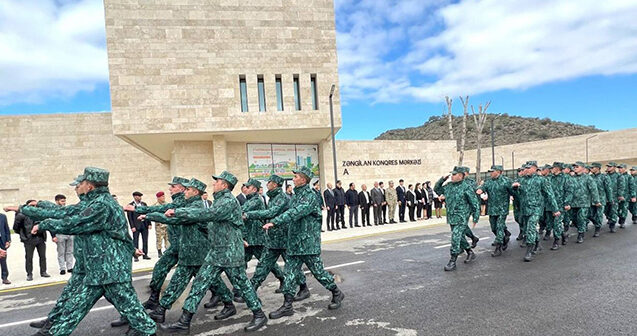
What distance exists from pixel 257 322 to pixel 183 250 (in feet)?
4.63

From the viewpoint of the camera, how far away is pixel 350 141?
2758cm

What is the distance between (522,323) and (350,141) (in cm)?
2333

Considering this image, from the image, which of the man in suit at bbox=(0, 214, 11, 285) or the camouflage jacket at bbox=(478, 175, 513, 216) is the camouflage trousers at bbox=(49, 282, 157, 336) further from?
the camouflage jacket at bbox=(478, 175, 513, 216)

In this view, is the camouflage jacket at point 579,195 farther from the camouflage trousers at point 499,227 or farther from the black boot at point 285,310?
the black boot at point 285,310

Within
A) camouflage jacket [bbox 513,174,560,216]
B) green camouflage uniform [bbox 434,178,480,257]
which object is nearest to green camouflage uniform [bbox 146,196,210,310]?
green camouflage uniform [bbox 434,178,480,257]

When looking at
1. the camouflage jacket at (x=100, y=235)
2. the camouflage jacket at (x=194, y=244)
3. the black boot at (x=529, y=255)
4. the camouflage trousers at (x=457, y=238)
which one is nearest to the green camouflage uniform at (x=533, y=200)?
the black boot at (x=529, y=255)

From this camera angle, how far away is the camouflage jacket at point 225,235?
4.77 metres

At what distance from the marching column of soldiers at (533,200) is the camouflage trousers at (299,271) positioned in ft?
10.1

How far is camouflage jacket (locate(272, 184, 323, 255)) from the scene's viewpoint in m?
5.35

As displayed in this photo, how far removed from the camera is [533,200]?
852 centimetres

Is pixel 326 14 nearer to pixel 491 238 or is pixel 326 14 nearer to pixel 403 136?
pixel 491 238

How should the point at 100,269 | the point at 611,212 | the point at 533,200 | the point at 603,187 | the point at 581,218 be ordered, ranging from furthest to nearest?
the point at 611,212 < the point at 603,187 < the point at 581,218 < the point at 533,200 < the point at 100,269

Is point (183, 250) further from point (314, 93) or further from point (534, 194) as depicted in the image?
point (314, 93)

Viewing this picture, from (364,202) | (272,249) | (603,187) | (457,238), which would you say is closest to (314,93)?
(364,202)
